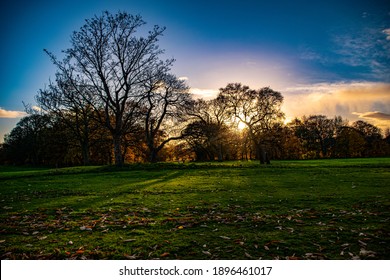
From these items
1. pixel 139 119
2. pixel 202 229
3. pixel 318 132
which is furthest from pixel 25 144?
pixel 318 132

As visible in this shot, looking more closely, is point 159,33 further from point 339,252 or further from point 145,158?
point 145,158

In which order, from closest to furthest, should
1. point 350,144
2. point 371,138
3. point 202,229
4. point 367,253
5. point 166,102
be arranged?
point 367,253, point 202,229, point 166,102, point 350,144, point 371,138

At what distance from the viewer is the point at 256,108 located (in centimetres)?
3806

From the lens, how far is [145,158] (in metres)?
58.6

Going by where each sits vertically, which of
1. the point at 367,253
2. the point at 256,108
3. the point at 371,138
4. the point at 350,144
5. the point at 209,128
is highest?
the point at 256,108

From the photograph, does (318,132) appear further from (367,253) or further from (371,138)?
(367,253)

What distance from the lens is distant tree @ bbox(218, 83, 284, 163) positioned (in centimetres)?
3514

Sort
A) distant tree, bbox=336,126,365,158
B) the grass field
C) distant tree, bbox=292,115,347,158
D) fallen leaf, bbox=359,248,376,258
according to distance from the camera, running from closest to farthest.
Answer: fallen leaf, bbox=359,248,376,258 < the grass field < distant tree, bbox=336,126,365,158 < distant tree, bbox=292,115,347,158

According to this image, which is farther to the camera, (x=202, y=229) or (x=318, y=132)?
(x=318, y=132)

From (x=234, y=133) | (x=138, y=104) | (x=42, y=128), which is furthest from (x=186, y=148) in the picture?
(x=42, y=128)

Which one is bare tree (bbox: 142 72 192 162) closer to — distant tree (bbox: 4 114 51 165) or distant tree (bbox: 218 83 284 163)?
distant tree (bbox: 218 83 284 163)

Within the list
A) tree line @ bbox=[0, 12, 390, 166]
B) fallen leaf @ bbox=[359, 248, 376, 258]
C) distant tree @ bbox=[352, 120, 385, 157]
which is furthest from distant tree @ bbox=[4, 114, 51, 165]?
distant tree @ bbox=[352, 120, 385, 157]

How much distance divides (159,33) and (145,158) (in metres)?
36.5
